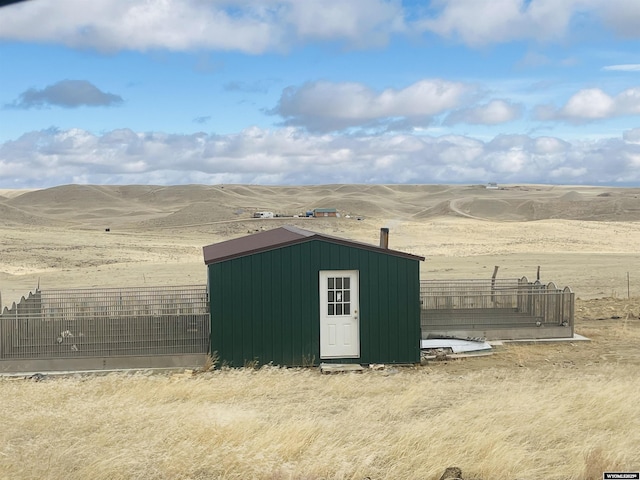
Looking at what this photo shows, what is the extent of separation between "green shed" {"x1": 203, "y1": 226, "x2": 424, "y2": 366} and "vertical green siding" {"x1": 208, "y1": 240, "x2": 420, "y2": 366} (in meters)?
0.02

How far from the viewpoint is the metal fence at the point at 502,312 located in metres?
18.8

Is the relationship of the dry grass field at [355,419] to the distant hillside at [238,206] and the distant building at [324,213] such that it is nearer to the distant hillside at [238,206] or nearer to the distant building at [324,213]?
the distant building at [324,213]

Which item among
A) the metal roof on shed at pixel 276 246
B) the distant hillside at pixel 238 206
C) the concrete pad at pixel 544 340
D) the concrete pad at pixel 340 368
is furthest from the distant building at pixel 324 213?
the concrete pad at pixel 340 368

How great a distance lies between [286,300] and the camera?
51.0ft

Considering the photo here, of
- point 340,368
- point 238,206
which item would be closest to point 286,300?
point 340,368

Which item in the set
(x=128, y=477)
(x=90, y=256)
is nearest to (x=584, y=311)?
(x=128, y=477)

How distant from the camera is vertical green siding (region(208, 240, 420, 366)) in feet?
50.6

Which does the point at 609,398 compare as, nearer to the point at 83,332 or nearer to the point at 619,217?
the point at 83,332

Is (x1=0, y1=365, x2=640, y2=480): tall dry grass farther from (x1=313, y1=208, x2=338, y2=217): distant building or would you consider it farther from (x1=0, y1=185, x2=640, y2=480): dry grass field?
(x1=313, y1=208, x2=338, y2=217): distant building

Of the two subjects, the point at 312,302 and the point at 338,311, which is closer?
the point at 312,302

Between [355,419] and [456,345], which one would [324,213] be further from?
[355,419]

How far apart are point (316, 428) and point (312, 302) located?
660 centimetres

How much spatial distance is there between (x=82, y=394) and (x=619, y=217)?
82894 millimetres

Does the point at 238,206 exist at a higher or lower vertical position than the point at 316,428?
higher
